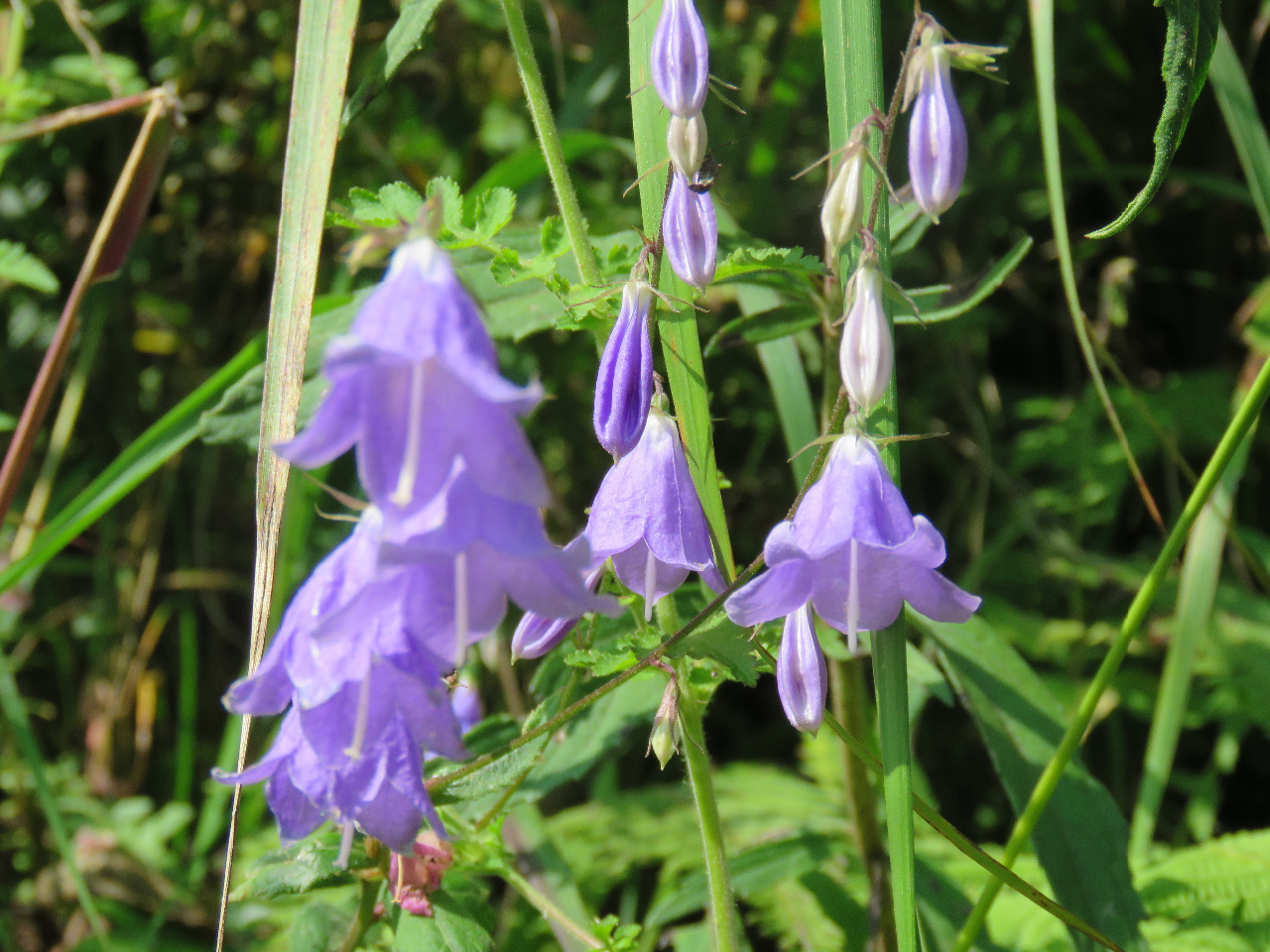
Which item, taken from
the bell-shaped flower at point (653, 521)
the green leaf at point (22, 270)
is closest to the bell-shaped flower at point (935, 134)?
the bell-shaped flower at point (653, 521)

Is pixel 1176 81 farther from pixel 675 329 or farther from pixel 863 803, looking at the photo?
pixel 863 803

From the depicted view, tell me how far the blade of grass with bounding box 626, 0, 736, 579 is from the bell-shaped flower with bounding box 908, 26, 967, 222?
289 mm

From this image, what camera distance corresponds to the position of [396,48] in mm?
1300

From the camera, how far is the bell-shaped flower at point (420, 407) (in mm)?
713

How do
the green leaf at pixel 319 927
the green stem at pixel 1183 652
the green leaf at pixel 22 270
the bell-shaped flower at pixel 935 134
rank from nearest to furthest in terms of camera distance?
the bell-shaped flower at pixel 935 134 < the green leaf at pixel 319 927 < the green leaf at pixel 22 270 < the green stem at pixel 1183 652

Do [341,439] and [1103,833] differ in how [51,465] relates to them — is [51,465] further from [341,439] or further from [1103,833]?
[1103,833]

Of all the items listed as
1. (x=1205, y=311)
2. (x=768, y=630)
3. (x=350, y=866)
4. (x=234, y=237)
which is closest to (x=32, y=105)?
(x=234, y=237)

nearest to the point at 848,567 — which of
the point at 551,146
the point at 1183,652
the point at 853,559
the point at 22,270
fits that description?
the point at 853,559

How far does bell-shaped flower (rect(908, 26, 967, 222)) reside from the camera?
1.08m

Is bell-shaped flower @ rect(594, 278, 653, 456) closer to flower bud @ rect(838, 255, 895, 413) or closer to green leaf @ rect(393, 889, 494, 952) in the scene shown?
flower bud @ rect(838, 255, 895, 413)

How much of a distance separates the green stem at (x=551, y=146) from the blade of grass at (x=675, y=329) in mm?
77

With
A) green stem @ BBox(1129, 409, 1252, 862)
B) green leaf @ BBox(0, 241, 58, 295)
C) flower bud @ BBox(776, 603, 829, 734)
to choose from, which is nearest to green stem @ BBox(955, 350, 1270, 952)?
flower bud @ BBox(776, 603, 829, 734)

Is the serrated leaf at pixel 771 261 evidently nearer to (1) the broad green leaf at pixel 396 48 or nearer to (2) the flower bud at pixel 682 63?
(2) the flower bud at pixel 682 63

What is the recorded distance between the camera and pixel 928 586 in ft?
3.34
